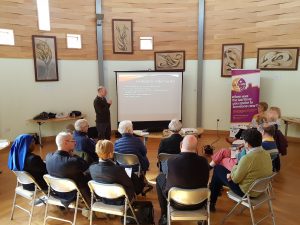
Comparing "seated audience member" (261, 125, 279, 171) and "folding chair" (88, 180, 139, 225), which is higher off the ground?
"seated audience member" (261, 125, 279, 171)

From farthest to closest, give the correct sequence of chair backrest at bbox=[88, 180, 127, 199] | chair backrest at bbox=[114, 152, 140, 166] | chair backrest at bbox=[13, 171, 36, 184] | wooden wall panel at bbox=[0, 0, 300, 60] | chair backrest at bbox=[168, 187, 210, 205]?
wooden wall panel at bbox=[0, 0, 300, 60] < chair backrest at bbox=[114, 152, 140, 166] < chair backrest at bbox=[13, 171, 36, 184] < chair backrest at bbox=[88, 180, 127, 199] < chair backrest at bbox=[168, 187, 210, 205]

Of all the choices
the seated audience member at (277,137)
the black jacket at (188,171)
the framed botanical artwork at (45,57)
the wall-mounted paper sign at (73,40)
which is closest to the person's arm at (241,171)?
the black jacket at (188,171)

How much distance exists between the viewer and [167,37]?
25.1ft

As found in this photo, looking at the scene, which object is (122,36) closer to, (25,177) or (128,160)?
(128,160)

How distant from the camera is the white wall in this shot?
6.65 m

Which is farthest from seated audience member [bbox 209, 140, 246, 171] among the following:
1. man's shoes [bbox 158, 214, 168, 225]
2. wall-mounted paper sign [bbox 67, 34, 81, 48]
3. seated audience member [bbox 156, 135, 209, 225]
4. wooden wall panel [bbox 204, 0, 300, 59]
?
wall-mounted paper sign [bbox 67, 34, 81, 48]

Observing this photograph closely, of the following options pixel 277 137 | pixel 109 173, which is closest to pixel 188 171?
pixel 109 173

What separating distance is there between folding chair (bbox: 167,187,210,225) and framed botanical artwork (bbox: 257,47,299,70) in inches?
210

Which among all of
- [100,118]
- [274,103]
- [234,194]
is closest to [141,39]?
[100,118]

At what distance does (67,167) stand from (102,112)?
3103 millimetres

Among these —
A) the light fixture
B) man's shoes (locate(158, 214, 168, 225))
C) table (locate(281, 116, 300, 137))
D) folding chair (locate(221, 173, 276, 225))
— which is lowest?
man's shoes (locate(158, 214, 168, 225))

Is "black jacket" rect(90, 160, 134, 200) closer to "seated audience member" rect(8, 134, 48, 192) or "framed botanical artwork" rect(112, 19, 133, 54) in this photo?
"seated audience member" rect(8, 134, 48, 192)

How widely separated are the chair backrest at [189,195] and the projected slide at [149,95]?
197 inches

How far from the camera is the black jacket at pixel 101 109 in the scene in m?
5.87
